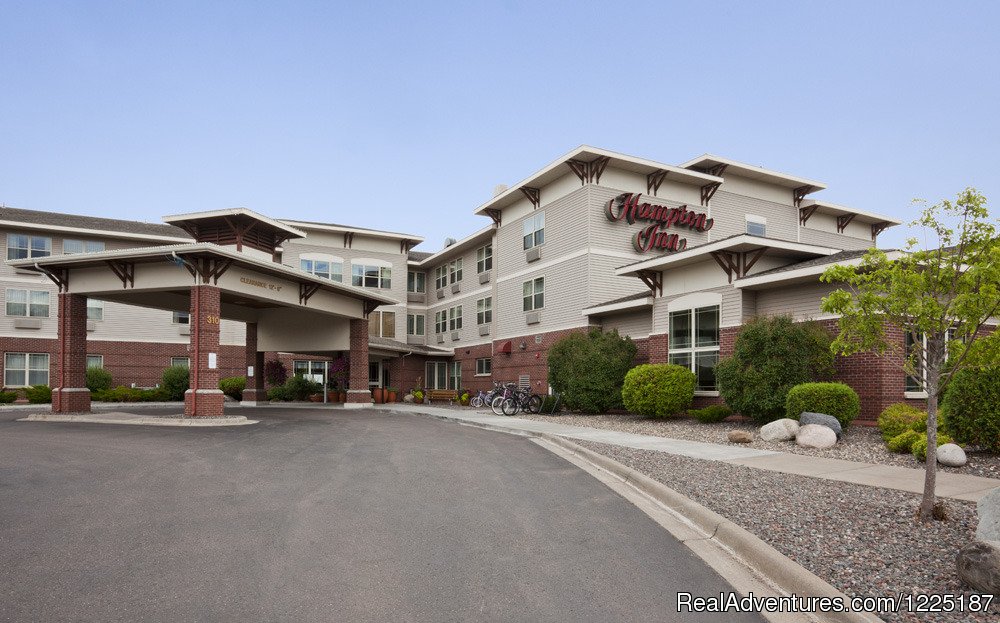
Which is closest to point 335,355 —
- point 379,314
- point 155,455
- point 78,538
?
point 379,314

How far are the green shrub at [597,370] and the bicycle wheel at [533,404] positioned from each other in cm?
231

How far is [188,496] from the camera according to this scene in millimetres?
8750

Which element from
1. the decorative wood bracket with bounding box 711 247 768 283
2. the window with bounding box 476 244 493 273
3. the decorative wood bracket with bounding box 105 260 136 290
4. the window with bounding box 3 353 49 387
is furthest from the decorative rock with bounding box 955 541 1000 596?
the window with bounding box 3 353 49 387

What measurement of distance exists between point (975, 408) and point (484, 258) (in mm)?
29357

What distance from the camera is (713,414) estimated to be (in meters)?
20.2

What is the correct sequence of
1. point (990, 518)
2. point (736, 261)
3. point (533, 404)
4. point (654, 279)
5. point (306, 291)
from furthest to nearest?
point (533, 404), point (306, 291), point (654, 279), point (736, 261), point (990, 518)

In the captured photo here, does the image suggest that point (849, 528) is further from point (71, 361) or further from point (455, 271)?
point (455, 271)

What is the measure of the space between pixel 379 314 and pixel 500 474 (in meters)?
35.1

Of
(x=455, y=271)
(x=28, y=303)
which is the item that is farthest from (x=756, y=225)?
(x=28, y=303)

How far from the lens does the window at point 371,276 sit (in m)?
44.4

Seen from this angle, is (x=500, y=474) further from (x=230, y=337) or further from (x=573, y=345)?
(x=230, y=337)

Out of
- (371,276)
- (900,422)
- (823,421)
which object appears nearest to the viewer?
(900,422)

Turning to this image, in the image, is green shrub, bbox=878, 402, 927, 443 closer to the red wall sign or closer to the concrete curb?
the concrete curb

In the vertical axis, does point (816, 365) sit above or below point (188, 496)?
above
